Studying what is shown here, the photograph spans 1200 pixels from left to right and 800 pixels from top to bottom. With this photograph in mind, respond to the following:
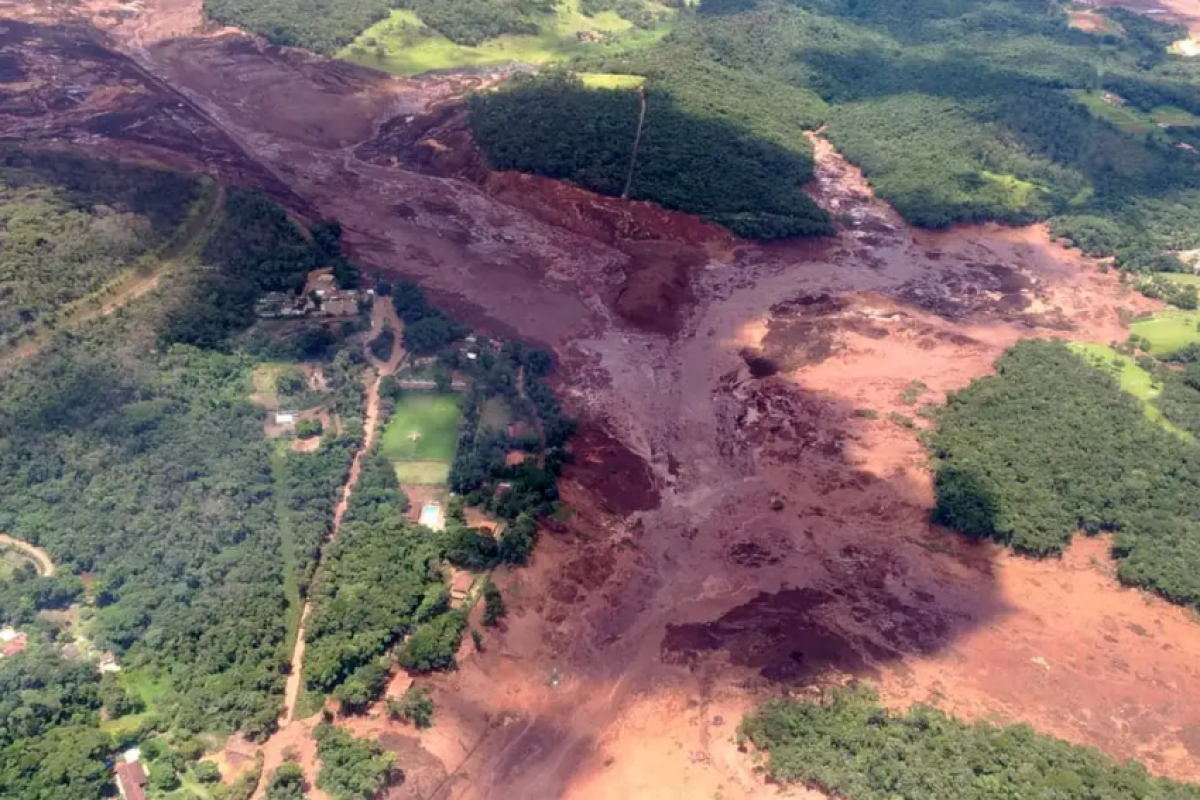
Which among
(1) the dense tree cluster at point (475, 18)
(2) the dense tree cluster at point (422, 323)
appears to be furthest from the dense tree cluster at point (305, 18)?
(2) the dense tree cluster at point (422, 323)

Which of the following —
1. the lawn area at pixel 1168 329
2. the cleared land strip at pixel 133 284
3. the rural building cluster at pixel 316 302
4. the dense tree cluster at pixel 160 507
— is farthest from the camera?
the lawn area at pixel 1168 329

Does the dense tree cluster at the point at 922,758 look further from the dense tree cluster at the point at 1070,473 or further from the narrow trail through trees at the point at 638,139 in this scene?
the narrow trail through trees at the point at 638,139

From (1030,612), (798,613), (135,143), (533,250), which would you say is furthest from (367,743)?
(135,143)

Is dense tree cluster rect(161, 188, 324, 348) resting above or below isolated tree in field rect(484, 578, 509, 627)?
above

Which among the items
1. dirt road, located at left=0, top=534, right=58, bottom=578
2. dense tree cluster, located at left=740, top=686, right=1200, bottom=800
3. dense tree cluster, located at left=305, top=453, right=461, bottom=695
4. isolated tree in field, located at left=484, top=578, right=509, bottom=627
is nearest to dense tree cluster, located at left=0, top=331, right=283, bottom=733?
dirt road, located at left=0, top=534, right=58, bottom=578

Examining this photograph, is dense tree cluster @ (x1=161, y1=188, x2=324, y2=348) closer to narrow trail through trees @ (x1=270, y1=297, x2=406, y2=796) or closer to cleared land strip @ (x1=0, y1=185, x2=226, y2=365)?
cleared land strip @ (x1=0, y1=185, x2=226, y2=365)

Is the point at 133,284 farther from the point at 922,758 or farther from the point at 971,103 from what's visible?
the point at 971,103
